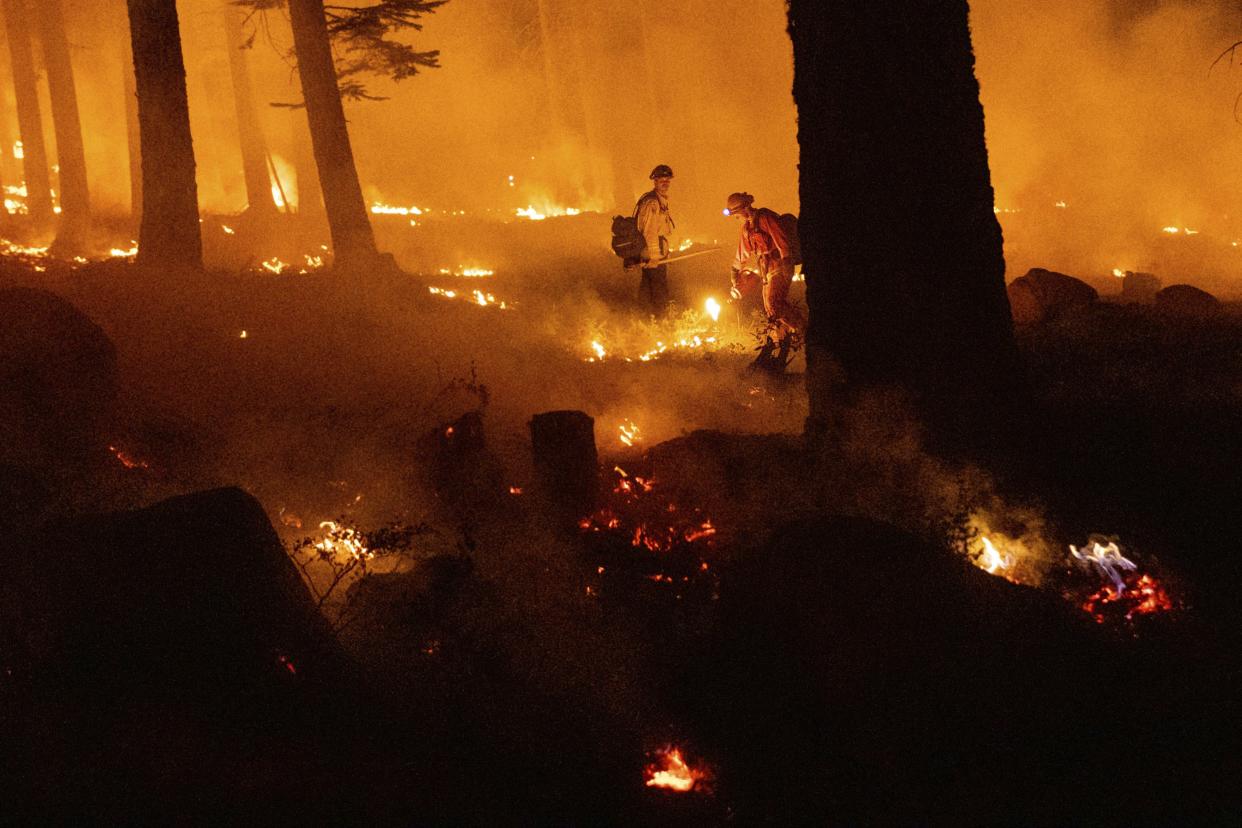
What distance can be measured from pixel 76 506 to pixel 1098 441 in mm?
6796

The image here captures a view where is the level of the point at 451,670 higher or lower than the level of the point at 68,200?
lower

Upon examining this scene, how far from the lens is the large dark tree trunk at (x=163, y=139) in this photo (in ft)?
37.6

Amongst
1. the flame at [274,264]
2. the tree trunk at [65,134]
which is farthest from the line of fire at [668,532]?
the tree trunk at [65,134]

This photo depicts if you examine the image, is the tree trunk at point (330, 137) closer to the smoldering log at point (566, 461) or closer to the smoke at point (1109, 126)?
the smoldering log at point (566, 461)

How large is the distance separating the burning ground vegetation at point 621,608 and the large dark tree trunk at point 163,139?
13.9 ft

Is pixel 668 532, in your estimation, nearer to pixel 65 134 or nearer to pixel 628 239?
pixel 628 239

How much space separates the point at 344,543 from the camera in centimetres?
622

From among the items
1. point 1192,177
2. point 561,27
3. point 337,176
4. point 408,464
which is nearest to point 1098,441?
point 408,464

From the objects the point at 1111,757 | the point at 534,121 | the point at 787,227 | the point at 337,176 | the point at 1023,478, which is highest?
the point at 534,121

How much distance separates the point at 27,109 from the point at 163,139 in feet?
46.2

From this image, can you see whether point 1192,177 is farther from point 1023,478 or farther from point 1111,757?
point 1111,757

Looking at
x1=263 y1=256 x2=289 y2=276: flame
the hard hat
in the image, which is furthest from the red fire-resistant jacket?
x1=263 y1=256 x2=289 y2=276: flame

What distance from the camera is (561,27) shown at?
91.9 feet

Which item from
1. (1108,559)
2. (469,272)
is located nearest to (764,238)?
(1108,559)
